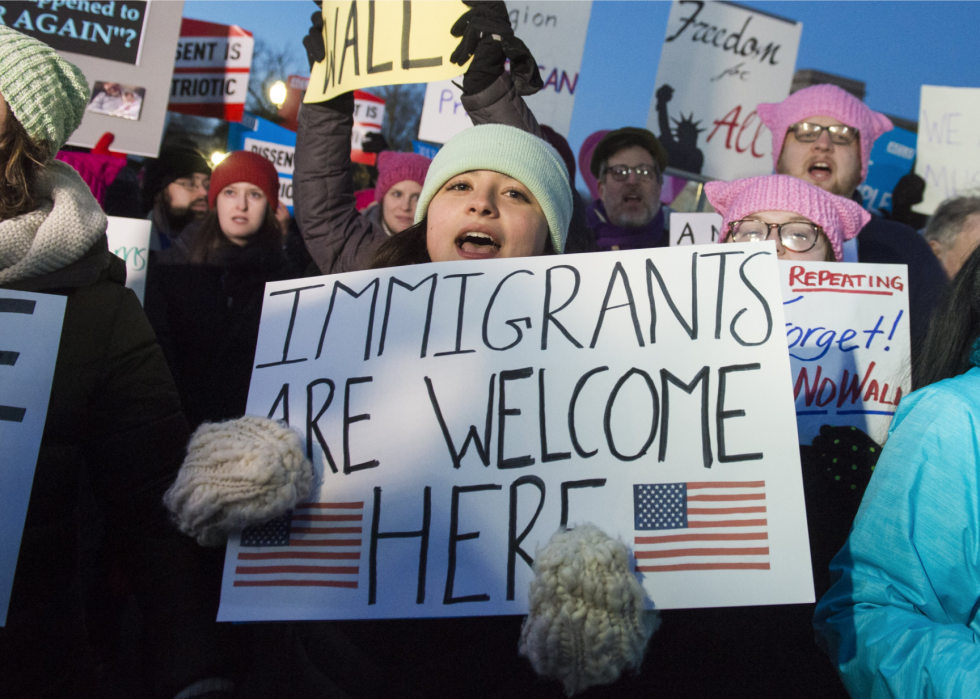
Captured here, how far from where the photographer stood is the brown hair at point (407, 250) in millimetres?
1965

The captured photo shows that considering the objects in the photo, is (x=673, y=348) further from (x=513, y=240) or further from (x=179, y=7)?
(x=179, y=7)

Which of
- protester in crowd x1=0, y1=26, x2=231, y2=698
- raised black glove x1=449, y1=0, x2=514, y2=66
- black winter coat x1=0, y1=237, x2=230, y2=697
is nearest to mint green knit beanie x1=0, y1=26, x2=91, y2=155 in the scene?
protester in crowd x1=0, y1=26, x2=231, y2=698

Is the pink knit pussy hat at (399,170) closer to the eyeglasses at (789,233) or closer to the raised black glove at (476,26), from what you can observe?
the raised black glove at (476,26)

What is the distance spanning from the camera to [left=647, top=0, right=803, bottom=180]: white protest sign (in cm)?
564

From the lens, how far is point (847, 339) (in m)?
2.30

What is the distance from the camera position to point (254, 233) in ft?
13.1

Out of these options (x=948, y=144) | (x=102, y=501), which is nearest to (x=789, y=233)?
(x=102, y=501)

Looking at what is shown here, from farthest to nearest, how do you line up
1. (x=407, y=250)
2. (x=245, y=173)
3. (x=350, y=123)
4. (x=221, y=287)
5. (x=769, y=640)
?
(x=245, y=173), (x=221, y=287), (x=350, y=123), (x=407, y=250), (x=769, y=640)

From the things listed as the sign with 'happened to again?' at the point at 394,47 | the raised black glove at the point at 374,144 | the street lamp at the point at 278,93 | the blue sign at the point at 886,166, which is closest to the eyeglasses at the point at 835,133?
the sign with 'happened to again?' at the point at 394,47

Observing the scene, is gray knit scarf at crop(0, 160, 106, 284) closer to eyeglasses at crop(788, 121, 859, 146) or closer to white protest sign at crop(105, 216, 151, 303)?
white protest sign at crop(105, 216, 151, 303)

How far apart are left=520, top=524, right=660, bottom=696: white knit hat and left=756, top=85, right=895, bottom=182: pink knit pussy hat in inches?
108

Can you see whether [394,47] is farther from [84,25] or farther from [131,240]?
[84,25]

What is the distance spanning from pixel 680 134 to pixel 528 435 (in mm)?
4731

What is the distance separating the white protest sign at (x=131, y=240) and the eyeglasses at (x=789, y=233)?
236cm
